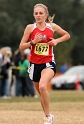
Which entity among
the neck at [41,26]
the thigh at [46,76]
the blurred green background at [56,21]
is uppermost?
the blurred green background at [56,21]

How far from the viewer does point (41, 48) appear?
31.7 ft

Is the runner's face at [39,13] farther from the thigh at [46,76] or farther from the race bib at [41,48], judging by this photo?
the thigh at [46,76]

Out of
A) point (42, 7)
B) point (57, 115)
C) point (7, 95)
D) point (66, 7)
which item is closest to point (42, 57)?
point (42, 7)

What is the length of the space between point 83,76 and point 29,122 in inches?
761

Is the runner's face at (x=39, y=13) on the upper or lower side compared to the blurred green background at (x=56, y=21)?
lower

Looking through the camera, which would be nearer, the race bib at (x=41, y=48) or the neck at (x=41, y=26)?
the race bib at (x=41, y=48)

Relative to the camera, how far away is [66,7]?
73.6 meters

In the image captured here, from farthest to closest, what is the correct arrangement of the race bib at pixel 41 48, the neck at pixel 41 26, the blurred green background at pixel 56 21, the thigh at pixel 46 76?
the blurred green background at pixel 56 21 < the neck at pixel 41 26 < the race bib at pixel 41 48 < the thigh at pixel 46 76

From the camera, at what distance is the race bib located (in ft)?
31.7

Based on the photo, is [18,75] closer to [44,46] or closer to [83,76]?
[83,76]

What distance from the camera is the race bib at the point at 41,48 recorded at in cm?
967

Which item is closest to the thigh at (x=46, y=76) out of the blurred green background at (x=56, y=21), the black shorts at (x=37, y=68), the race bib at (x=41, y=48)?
the black shorts at (x=37, y=68)

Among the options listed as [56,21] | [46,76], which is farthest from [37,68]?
[56,21]

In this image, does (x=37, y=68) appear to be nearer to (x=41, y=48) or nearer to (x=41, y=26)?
(x=41, y=48)
